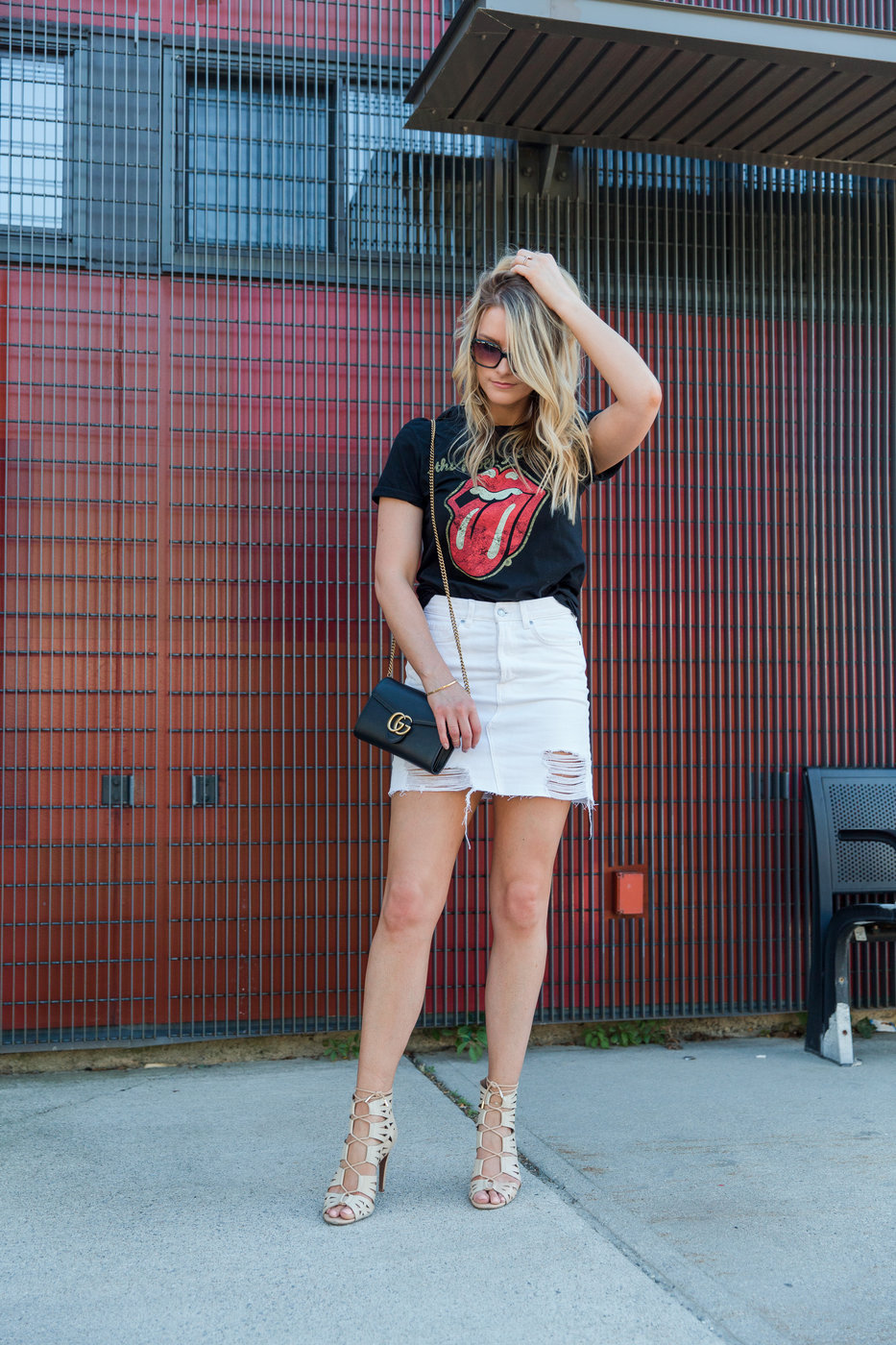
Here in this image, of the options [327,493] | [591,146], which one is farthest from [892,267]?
[327,493]

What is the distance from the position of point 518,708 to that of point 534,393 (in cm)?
72

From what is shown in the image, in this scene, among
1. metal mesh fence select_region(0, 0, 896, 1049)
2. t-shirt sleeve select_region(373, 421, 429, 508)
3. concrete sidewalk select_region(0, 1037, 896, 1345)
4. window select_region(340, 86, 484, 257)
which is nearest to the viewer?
concrete sidewalk select_region(0, 1037, 896, 1345)

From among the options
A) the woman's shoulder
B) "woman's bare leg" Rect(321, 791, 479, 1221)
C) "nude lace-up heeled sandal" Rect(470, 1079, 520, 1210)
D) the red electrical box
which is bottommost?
"nude lace-up heeled sandal" Rect(470, 1079, 520, 1210)

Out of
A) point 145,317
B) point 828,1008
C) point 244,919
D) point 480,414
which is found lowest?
point 828,1008

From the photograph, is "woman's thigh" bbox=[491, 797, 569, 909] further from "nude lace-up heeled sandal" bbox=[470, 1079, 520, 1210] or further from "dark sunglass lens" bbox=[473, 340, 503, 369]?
"dark sunglass lens" bbox=[473, 340, 503, 369]

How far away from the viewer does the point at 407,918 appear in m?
2.39

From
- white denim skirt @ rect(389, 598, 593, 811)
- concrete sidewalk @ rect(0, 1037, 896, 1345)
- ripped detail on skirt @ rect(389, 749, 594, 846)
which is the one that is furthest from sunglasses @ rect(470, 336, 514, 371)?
concrete sidewalk @ rect(0, 1037, 896, 1345)

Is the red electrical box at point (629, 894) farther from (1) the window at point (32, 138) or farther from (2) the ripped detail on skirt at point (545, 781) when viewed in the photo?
(1) the window at point (32, 138)

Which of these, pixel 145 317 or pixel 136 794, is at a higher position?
pixel 145 317

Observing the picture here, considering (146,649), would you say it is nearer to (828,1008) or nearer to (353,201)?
(353,201)

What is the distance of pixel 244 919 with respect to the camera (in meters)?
3.59

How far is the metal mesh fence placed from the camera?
353cm

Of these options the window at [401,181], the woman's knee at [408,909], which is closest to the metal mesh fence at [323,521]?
the window at [401,181]

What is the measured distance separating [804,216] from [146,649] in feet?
9.27
